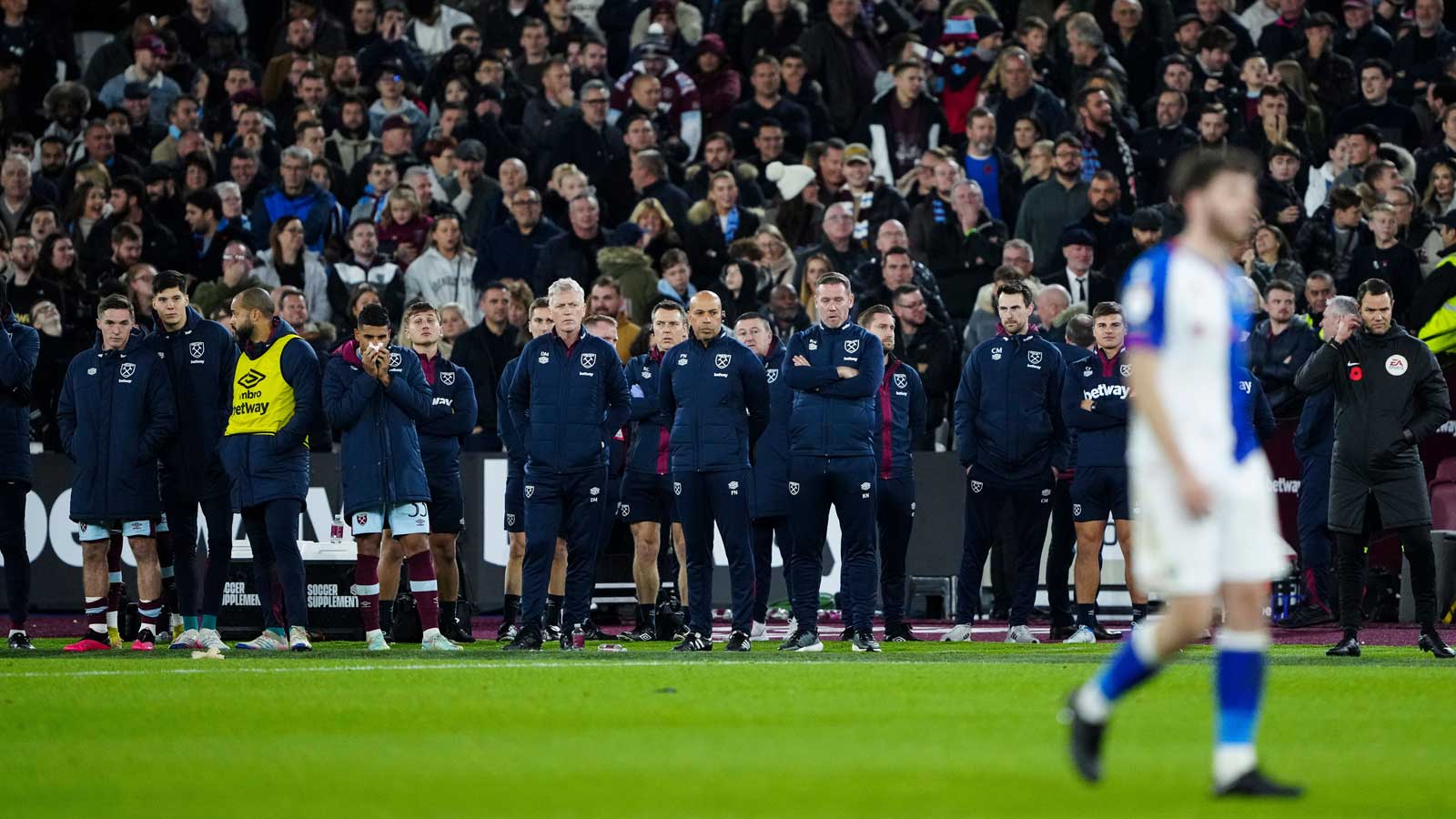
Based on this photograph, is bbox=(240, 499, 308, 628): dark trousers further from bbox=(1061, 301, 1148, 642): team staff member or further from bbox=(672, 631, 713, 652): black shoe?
bbox=(1061, 301, 1148, 642): team staff member

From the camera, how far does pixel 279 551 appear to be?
14062 millimetres

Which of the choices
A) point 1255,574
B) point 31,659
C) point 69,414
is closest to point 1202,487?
point 1255,574

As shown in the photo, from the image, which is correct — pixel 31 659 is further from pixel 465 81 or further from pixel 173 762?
pixel 465 81

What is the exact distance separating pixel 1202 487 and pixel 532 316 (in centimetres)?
946

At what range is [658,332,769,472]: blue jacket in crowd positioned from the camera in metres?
14.4

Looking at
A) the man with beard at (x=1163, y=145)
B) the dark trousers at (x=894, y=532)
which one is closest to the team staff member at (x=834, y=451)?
the dark trousers at (x=894, y=532)

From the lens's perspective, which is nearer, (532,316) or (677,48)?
(532,316)

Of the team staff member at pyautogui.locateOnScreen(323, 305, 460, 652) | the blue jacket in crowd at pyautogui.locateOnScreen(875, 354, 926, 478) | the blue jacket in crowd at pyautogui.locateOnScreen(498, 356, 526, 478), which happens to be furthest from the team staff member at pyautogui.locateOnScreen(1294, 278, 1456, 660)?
the team staff member at pyautogui.locateOnScreen(323, 305, 460, 652)

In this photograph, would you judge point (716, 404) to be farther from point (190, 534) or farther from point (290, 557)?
point (190, 534)

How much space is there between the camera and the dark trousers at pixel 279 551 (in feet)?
46.1

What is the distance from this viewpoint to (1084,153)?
2184 cm

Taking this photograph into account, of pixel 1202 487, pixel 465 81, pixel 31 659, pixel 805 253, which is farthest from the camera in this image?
pixel 465 81

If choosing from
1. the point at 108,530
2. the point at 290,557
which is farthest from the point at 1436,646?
the point at 108,530

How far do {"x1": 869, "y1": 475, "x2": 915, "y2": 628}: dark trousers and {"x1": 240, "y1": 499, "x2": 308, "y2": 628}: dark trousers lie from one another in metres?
4.45
